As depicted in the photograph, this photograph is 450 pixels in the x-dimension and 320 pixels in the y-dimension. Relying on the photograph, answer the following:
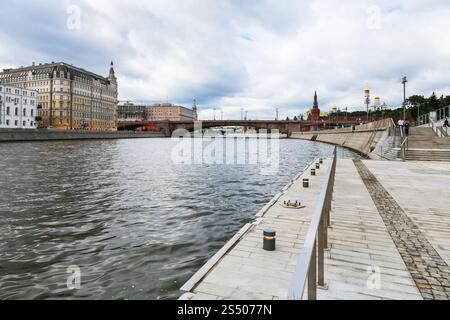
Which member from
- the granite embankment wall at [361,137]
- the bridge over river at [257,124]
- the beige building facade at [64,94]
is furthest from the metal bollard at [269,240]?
the beige building facade at [64,94]

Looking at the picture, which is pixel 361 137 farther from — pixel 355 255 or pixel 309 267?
pixel 309 267

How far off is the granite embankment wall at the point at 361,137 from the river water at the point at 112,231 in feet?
87.1

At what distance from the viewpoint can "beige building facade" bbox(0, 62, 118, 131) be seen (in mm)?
126750

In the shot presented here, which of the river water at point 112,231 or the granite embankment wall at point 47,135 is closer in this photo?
the river water at point 112,231

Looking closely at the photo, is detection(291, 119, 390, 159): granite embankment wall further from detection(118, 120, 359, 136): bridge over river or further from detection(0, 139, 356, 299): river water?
detection(0, 139, 356, 299): river water

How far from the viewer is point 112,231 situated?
994cm

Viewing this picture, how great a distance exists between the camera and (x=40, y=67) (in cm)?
13562

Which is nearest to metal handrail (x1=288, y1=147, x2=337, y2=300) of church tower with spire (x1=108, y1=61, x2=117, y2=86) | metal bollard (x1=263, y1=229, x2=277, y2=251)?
metal bollard (x1=263, y1=229, x2=277, y2=251)

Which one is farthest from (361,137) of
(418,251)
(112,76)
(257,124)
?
(112,76)

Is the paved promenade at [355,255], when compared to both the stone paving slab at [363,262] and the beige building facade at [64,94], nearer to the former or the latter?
the stone paving slab at [363,262]

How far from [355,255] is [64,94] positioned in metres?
143

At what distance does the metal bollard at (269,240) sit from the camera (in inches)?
267

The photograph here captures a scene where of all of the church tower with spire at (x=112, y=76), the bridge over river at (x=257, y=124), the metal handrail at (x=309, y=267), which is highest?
the church tower with spire at (x=112, y=76)
